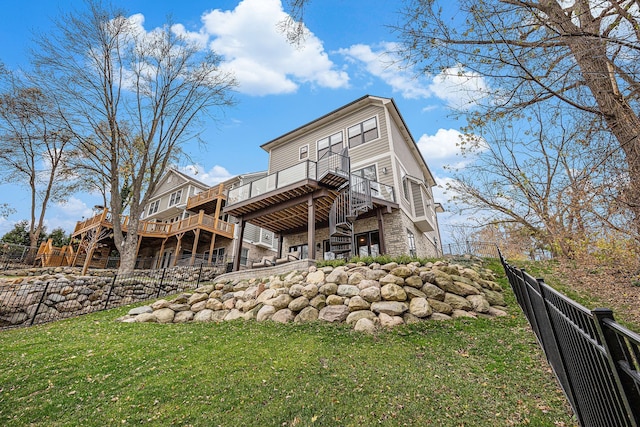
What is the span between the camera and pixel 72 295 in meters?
8.64

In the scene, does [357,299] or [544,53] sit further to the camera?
[357,299]

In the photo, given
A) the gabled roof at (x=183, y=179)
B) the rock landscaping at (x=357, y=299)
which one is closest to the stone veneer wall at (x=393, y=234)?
the rock landscaping at (x=357, y=299)

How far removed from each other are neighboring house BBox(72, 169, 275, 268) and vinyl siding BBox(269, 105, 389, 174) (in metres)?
3.34

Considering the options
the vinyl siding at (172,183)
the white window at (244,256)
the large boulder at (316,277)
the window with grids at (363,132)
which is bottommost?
the large boulder at (316,277)

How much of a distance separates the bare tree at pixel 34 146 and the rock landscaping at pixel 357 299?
36.6ft

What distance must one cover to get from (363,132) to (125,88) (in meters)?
11.8

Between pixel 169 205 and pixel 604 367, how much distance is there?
25726 mm

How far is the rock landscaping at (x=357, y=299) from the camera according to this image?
585cm

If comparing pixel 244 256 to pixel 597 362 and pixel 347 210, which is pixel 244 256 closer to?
pixel 347 210

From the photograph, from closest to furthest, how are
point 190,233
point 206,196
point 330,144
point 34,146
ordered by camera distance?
point 330,144, point 34,146, point 190,233, point 206,196

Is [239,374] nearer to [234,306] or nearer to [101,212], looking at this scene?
[234,306]

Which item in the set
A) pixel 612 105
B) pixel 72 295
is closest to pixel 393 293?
pixel 612 105

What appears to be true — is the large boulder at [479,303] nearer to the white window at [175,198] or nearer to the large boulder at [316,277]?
the large boulder at [316,277]

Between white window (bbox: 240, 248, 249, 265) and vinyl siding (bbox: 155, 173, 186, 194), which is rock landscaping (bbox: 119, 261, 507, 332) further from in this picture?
vinyl siding (bbox: 155, 173, 186, 194)
